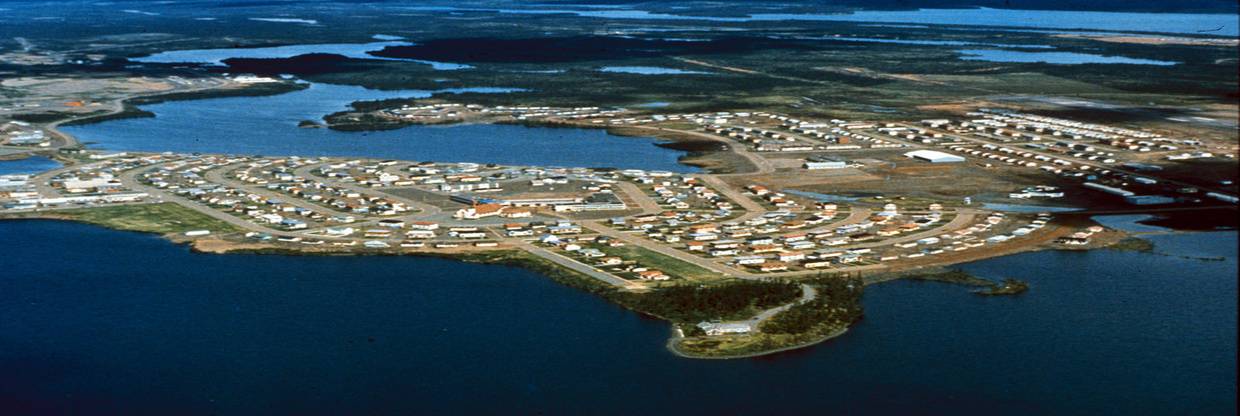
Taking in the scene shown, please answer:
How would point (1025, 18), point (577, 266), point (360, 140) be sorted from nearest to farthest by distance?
1. point (577, 266)
2. point (360, 140)
3. point (1025, 18)

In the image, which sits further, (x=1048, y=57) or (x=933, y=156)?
(x=1048, y=57)

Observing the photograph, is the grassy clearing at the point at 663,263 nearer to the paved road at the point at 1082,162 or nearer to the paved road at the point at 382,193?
the paved road at the point at 382,193

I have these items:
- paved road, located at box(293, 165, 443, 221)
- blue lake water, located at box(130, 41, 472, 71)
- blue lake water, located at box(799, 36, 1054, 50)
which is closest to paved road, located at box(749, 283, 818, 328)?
paved road, located at box(293, 165, 443, 221)

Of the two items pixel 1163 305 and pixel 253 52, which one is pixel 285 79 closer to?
pixel 253 52

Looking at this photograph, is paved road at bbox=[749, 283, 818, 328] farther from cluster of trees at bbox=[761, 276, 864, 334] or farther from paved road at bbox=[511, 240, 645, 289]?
paved road at bbox=[511, 240, 645, 289]

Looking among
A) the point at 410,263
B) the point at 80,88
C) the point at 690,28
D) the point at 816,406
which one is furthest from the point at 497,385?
the point at 690,28

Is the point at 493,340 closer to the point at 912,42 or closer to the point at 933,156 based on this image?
the point at 933,156

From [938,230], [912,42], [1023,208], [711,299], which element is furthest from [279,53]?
[711,299]

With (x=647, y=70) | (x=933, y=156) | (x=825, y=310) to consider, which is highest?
(x=825, y=310)
